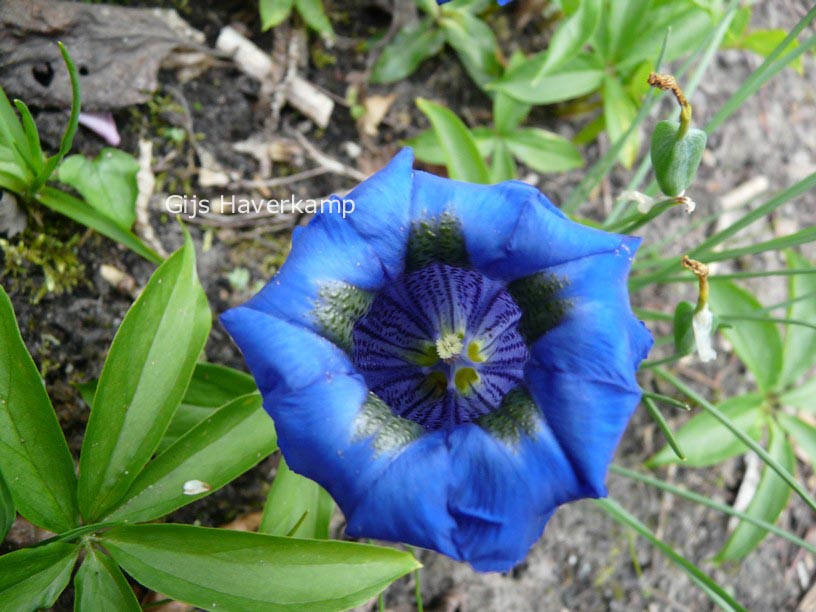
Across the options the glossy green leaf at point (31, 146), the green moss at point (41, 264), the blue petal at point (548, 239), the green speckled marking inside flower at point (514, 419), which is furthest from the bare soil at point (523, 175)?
the blue petal at point (548, 239)

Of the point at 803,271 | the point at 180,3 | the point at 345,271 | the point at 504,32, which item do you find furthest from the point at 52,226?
the point at 803,271

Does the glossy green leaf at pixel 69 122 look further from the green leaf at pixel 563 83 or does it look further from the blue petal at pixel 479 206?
the green leaf at pixel 563 83

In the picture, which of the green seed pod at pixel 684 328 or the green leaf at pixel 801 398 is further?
the green leaf at pixel 801 398

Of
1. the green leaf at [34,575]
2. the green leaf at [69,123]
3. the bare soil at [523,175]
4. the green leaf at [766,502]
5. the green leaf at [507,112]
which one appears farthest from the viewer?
the green leaf at [507,112]

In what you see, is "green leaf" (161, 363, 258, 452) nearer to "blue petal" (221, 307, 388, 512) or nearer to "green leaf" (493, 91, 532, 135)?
"blue petal" (221, 307, 388, 512)

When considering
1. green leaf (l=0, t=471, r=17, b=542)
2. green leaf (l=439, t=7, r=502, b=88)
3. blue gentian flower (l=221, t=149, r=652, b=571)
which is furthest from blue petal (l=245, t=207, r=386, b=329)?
green leaf (l=439, t=7, r=502, b=88)

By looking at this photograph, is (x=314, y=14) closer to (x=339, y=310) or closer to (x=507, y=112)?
(x=507, y=112)

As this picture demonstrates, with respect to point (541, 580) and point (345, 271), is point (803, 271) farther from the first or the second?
point (541, 580)

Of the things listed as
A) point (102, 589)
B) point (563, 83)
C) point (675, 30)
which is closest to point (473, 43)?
point (563, 83)
